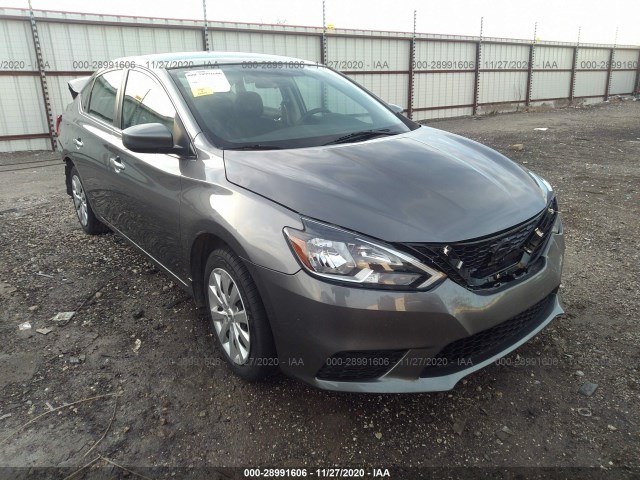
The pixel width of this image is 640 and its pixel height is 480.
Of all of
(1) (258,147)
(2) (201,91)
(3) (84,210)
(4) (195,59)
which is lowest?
(3) (84,210)

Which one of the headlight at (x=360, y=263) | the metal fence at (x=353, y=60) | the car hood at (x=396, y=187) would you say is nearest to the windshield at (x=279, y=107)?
the car hood at (x=396, y=187)

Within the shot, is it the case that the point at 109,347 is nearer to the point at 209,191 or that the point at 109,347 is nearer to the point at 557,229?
the point at 209,191

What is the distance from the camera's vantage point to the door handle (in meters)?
3.40

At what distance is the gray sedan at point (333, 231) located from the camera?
199 centimetres

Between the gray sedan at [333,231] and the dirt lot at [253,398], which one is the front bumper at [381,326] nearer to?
the gray sedan at [333,231]

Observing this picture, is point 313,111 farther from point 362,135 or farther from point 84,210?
point 84,210

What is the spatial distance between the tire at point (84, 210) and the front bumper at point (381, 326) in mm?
3052

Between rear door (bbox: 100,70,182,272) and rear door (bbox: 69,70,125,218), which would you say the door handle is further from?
rear door (bbox: 69,70,125,218)

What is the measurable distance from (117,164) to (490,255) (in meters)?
2.57

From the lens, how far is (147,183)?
3.04m

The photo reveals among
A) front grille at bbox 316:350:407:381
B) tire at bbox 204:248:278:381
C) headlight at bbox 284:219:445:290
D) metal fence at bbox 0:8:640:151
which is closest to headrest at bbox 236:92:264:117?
tire at bbox 204:248:278:381

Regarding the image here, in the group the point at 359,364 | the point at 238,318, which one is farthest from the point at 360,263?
the point at 238,318

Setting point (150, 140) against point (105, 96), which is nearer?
point (150, 140)

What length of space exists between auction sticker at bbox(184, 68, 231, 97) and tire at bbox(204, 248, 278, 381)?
42.4 inches
